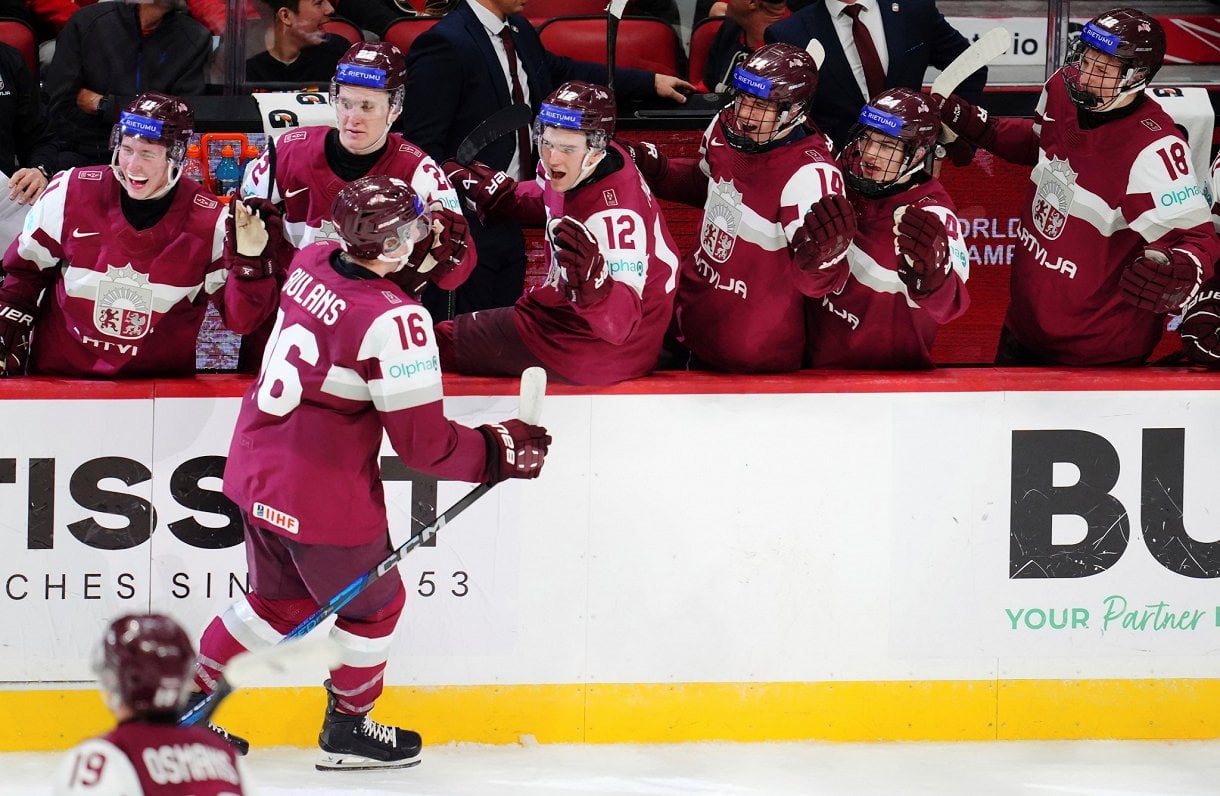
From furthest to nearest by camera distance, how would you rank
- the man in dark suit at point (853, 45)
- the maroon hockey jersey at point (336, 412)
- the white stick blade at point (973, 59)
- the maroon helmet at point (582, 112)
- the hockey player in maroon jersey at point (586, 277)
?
the man in dark suit at point (853, 45)
the white stick blade at point (973, 59)
the maroon helmet at point (582, 112)
the hockey player in maroon jersey at point (586, 277)
the maroon hockey jersey at point (336, 412)

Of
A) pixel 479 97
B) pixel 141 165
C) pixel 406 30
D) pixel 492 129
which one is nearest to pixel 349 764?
pixel 141 165

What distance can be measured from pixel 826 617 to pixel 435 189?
142cm

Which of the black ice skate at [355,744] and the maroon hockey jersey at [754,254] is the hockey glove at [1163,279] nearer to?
the maroon hockey jersey at [754,254]

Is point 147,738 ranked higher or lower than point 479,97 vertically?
lower

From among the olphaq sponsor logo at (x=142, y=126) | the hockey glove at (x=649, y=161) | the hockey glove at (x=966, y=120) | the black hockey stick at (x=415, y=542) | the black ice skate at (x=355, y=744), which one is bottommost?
the black ice skate at (x=355, y=744)

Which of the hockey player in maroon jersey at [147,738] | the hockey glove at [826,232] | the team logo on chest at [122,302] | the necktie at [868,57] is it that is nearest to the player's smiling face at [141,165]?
the team logo on chest at [122,302]

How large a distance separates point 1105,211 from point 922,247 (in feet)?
2.24

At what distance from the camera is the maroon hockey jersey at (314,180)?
13.3ft

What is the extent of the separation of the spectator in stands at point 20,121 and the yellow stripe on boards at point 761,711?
1.79 meters

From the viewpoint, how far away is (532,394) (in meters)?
3.55

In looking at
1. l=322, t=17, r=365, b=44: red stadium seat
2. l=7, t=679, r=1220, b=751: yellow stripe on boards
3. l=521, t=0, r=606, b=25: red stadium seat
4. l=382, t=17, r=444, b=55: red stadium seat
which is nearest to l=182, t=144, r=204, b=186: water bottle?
l=322, t=17, r=365, b=44: red stadium seat

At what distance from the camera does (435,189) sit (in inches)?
160

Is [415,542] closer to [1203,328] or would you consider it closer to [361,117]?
[361,117]

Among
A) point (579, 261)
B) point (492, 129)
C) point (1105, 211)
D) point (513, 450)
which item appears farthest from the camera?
point (492, 129)
